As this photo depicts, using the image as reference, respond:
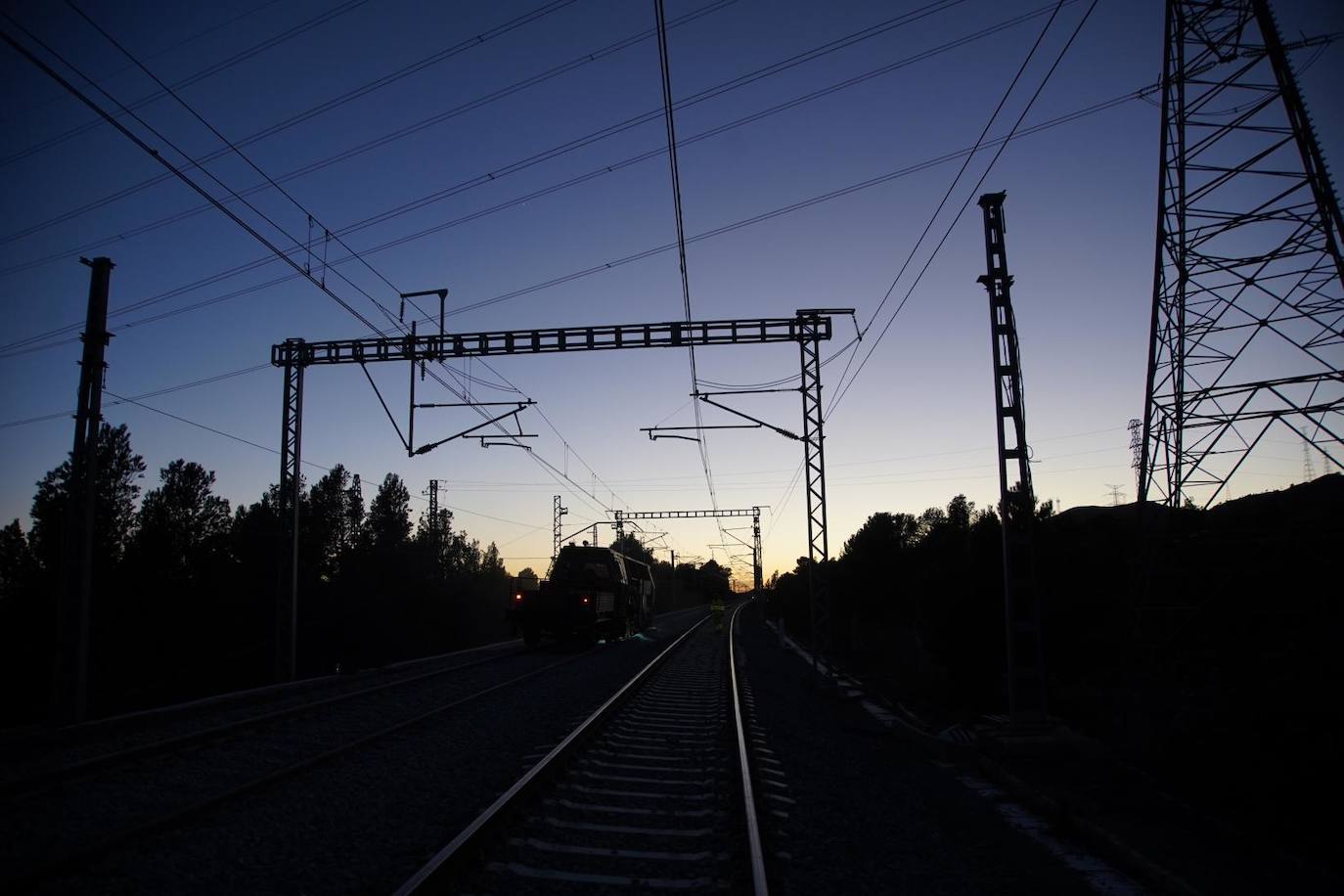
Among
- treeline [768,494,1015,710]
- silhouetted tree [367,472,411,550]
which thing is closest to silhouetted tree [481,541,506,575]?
silhouetted tree [367,472,411,550]

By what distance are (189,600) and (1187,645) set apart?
61.9 meters

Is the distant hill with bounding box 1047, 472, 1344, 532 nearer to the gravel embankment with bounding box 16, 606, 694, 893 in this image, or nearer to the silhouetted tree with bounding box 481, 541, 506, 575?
the gravel embankment with bounding box 16, 606, 694, 893

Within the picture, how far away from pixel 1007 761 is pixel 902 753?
157 centimetres

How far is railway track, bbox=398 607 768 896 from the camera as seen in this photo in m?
4.91

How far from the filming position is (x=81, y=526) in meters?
11.5

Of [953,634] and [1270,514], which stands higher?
[1270,514]

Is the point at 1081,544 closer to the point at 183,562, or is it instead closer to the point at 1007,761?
the point at 1007,761

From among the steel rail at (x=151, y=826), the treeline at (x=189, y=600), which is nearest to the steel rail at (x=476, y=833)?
the steel rail at (x=151, y=826)

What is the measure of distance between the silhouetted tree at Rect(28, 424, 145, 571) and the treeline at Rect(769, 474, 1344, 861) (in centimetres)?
5866

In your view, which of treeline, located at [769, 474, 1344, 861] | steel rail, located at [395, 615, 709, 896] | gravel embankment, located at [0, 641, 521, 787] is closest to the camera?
steel rail, located at [395, 615, 709, 896]

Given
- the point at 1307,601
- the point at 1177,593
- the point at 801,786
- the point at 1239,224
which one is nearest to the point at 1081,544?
the point at 1177,593

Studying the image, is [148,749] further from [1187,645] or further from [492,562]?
[492,562]

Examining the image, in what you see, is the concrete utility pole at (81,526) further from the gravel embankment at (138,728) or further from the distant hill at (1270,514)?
the distant hill at (1270,514)

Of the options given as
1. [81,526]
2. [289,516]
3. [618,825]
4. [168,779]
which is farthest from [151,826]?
[289,516]
